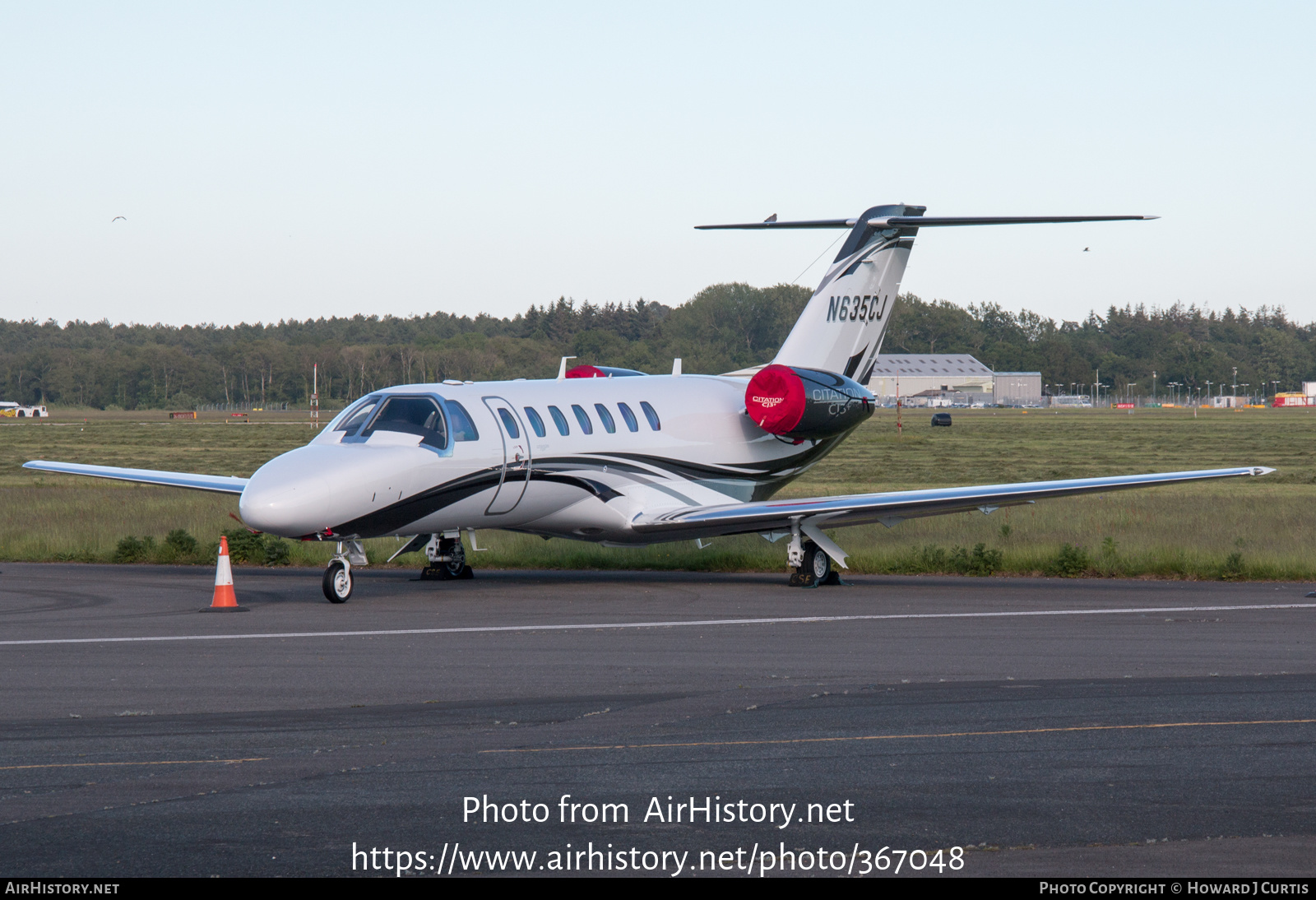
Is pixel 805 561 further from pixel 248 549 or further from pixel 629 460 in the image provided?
pixel 248 549

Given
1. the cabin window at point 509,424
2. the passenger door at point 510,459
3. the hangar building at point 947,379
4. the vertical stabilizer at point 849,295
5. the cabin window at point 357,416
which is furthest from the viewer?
the hangar building at point 947,379

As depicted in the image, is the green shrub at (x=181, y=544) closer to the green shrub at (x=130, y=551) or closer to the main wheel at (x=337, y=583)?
the green shrub at (x=130, y=551)

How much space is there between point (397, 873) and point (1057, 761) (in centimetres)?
398

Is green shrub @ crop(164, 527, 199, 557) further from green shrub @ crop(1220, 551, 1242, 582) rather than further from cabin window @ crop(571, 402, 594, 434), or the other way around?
green shrub @ crop(1220, 551, 1242, 582)

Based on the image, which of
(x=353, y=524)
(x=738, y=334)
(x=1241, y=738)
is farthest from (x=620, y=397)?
(x=738, y=334)

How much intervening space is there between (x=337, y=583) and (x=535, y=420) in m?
3.77

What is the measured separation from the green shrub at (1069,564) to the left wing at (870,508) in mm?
2360

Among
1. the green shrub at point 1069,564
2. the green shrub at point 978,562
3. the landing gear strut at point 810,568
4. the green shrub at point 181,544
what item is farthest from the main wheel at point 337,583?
the green shrub at point 1069,564

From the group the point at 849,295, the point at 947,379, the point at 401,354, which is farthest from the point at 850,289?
the point at 947,379

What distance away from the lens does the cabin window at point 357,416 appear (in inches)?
711

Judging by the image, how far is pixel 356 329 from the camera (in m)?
178

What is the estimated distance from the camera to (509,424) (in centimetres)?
1931
